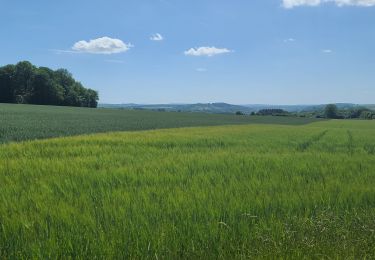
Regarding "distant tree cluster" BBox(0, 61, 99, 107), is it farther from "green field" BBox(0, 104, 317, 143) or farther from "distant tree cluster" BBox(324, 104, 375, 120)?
"distant tree cluster" BBox(324, 104, 375, 120)

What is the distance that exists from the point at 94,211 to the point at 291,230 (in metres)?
2.50

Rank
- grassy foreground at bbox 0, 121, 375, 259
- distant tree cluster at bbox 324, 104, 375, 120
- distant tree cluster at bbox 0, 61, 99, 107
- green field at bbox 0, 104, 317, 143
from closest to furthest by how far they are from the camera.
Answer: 1. grassy foreground at bbox 0, 121, 375, 259
2. green field at bbox 0, 104, 317, 143
3. distant tree cluster at bbox 0, 61, 99, 107
4. distant tree cluster at bbox 324, 104, 375, 120

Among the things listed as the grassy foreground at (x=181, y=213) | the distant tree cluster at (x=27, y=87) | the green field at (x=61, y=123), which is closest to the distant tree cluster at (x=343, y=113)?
the distant tree cluster at (x=27, y=87)

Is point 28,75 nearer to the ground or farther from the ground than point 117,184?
farther from the ground

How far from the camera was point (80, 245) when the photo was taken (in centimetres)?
409

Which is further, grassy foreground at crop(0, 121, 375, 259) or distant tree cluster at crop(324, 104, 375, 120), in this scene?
distant tree cluster at crop(324, 104, 375, 120)

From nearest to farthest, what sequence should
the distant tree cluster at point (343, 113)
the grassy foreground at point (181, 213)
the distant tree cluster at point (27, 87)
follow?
1. the grassy foreground at point (181, 213)
2. the distant tree cluster at point (27, 87)
3. the distant tree cluster at point (343, 113)

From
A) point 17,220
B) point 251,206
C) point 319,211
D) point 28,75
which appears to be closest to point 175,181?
point 251,206

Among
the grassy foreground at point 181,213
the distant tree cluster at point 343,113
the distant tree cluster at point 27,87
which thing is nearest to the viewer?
the grassy foreground at point 181,213

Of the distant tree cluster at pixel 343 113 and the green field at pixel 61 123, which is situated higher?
the distant tree cluster at pixel 343 113

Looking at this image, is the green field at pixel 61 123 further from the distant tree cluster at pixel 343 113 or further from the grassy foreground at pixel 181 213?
the distant tree cluster at pixel 343 113

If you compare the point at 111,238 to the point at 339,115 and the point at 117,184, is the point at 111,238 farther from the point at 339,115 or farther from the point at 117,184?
the point at 339,115

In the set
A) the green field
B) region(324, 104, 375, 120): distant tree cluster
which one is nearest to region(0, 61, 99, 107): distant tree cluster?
the green field

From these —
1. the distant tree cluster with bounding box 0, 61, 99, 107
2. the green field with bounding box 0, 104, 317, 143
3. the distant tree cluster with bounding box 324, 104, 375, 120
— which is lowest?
the green field with bounding box 0, 104, 317, 143
